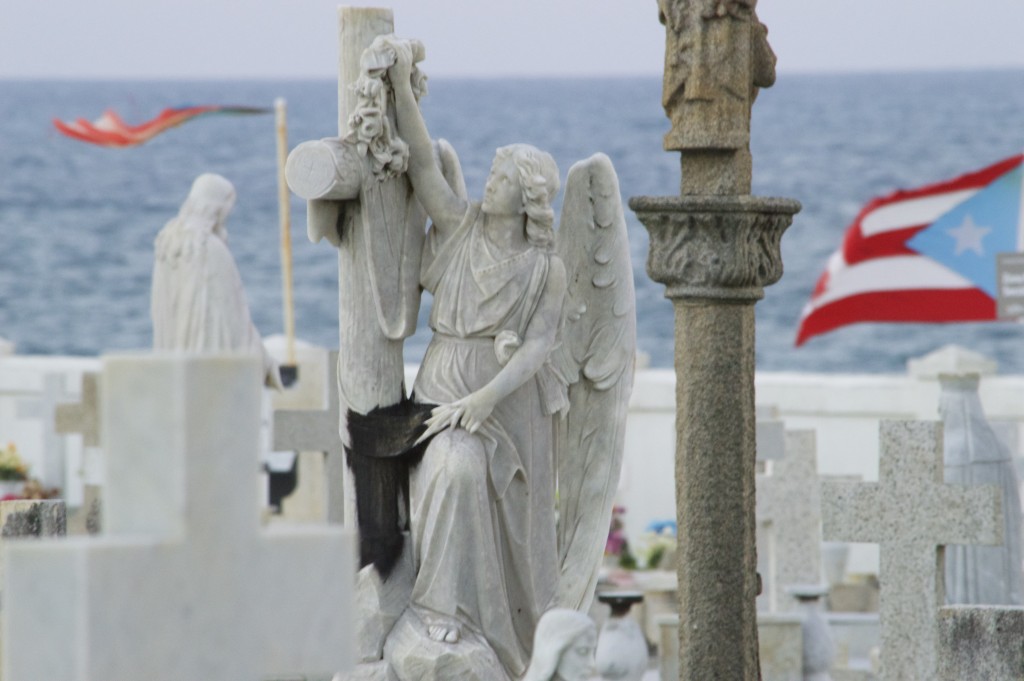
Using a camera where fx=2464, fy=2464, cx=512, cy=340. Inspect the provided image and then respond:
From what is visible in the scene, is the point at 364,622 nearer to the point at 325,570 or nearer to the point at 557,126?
the point at 325,570

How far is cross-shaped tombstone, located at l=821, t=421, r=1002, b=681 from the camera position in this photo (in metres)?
8.73


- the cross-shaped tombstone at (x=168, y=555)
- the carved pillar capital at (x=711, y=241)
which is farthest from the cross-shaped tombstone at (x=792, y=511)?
the cross-shaped tombstone at (x=168, y=555)

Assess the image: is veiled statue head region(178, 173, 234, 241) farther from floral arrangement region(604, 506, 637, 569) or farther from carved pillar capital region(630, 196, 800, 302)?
carved pillar capital region(630, 196, 800, 302)

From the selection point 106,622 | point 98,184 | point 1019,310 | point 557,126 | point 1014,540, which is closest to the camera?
point 106,622

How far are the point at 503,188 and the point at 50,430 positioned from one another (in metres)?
8.45

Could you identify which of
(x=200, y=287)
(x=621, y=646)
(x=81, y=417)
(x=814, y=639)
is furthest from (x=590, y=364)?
(x=81, y=417)

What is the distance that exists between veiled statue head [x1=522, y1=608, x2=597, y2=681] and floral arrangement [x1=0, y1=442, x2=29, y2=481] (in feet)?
31.1

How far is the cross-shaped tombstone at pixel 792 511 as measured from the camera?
12234 millimetres

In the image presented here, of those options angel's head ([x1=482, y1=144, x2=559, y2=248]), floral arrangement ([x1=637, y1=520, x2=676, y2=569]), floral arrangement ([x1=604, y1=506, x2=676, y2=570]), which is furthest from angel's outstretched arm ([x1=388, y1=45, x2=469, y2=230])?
floral arrangement ([x1=637, y1=520, x2=676, y2=569])

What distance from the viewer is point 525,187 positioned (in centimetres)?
703

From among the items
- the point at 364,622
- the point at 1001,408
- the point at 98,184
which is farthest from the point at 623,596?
the point at 98,184

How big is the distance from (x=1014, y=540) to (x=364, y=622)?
13.7ft

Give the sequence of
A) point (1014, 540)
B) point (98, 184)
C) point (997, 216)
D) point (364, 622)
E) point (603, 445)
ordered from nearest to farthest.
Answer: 1. point (364, 622)
2. point (603, 445)
3. point (1014, 540)
4. point (997, 216)
5. point (98, 184)

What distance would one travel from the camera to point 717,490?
24.4ft
